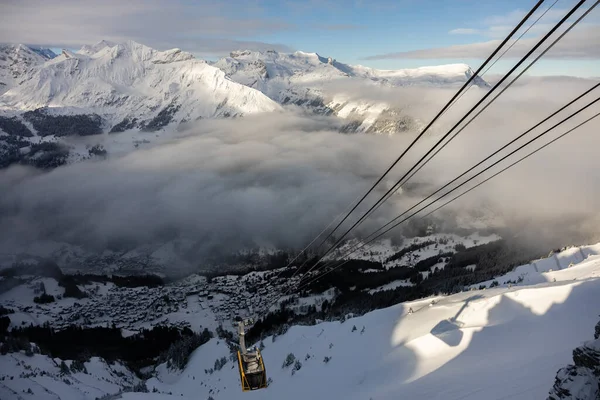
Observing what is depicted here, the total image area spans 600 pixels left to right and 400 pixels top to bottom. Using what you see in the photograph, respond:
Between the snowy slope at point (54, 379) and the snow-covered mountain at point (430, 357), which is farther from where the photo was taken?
the snowy slope at point (54, 379)

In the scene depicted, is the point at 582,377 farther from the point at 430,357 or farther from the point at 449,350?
the point at 430,357

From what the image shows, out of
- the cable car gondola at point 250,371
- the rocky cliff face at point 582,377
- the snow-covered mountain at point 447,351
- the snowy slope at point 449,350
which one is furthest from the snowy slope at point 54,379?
the rocky cliff face at point 582,377

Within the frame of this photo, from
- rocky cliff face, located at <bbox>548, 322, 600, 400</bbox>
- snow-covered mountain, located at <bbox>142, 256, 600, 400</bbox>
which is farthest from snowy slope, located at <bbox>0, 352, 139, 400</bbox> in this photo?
rocky cliff face, located at <bbox>548, 322, 600, 400</bbox>

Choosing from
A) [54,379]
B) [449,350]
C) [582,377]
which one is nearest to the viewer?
[582,377]

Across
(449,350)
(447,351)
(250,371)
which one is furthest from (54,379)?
(449,350)

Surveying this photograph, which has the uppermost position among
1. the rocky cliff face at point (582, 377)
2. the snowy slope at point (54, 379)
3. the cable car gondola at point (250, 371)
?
the rocky cliff face at point (582, 377)

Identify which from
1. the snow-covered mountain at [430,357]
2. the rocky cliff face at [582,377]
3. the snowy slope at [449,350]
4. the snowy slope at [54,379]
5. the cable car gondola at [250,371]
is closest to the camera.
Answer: the rocky cliff face at [582,377]

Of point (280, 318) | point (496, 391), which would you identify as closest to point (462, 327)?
point (496, 391)

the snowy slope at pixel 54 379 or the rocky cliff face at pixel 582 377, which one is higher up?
the rocky cliff face at pixel 582 377

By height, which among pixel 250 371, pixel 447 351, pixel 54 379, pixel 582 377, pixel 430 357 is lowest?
pixel 54 379

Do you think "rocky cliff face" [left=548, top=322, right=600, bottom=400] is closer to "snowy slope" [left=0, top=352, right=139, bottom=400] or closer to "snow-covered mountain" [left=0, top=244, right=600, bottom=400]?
"snow-covered mountain" [left=0, top=244, right=600, bottom=400]

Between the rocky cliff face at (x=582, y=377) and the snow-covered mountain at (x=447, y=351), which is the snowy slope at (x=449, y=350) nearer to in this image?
the snow-covered mountain at (x=447, y=351)
